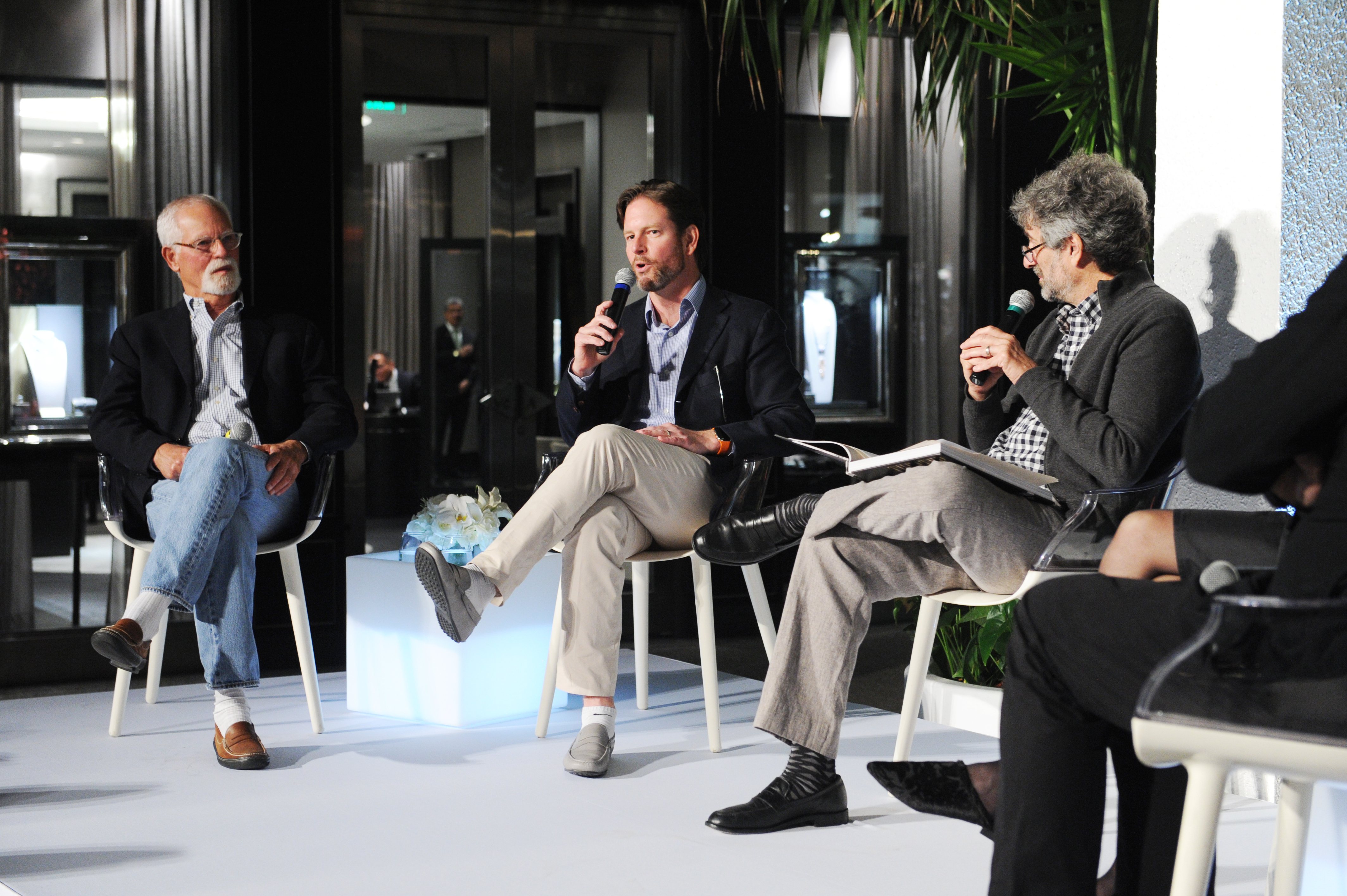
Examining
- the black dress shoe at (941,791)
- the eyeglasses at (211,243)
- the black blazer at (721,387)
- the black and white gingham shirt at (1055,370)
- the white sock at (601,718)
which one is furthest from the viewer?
the eyeglasses at (211,243)

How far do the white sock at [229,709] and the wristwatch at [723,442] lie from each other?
3.99 feet

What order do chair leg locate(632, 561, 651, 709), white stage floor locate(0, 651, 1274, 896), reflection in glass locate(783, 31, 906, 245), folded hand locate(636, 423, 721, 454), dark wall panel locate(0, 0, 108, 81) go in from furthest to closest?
reflection in glass locate(783, 31, 906, 245)
dark wall panel locate(0, 0, 108, 81)
chair leg locate(632, 561, 651, 709)
folded hand locate(636, 423, 721, 454)
white stage floor locate(0, 651, 1274, 896)

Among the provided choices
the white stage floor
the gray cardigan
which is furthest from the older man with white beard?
the gray cardigan

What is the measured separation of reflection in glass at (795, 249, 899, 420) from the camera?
205 inches

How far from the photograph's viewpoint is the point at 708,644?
10.2 ft

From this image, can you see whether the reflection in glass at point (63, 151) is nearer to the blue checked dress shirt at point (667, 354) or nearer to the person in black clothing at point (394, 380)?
the blue checked dress shirt at point (667, 354)

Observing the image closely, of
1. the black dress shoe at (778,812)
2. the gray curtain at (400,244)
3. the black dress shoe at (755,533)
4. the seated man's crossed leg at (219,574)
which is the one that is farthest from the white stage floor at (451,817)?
the gray curtain at (400,244)

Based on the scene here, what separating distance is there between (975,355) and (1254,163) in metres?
0.66

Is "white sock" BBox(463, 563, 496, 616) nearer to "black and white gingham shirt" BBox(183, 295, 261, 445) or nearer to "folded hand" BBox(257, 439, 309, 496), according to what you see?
"folded hand" BBox(257, 439, 309, 496)

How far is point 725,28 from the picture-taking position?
332 cm

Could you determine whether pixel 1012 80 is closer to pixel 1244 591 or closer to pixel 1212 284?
pixel 1212 284

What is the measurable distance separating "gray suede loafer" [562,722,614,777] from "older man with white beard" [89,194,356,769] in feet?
2.28

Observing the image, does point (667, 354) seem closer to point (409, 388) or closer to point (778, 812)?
point (778, 812)

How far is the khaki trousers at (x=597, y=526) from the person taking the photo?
2.95 metres
